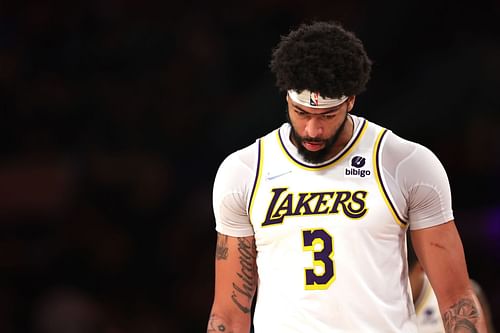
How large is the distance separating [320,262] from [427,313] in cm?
141

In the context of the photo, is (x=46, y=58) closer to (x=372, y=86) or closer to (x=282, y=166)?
(x=372, y=86)

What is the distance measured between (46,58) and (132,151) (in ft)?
3.95

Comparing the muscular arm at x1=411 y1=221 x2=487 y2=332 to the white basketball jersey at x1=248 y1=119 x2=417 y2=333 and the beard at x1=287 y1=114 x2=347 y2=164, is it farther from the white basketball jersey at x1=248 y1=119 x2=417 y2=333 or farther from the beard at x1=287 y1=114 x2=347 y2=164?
the beard at x1=287 y1=114 x2=347 y2=164

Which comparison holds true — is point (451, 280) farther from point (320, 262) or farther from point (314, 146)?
point (314, 146)

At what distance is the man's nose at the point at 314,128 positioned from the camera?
421 centimetres

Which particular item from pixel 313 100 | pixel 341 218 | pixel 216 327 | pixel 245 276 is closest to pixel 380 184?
pixel 341 218

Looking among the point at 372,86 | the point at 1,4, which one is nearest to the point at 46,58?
the point at 1,4

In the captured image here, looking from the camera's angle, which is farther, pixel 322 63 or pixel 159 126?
pixel 159 126

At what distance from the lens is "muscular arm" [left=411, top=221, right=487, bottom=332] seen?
164 inches

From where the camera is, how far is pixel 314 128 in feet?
13.8

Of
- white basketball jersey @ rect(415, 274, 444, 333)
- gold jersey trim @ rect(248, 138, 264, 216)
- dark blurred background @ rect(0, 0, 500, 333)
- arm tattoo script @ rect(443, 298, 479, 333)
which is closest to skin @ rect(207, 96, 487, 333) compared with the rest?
arm tattoo script @ rect(443, 298, 479, 333)

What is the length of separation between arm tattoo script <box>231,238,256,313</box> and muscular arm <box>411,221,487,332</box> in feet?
2.34

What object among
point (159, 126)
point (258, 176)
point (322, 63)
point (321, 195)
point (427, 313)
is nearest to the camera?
point (322, 63)

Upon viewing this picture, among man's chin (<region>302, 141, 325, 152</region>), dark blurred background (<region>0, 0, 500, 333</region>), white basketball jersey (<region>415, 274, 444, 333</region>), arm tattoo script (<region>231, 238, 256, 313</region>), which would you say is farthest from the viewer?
dark blurred background (<region>0, 0, 500, 333</region>)
